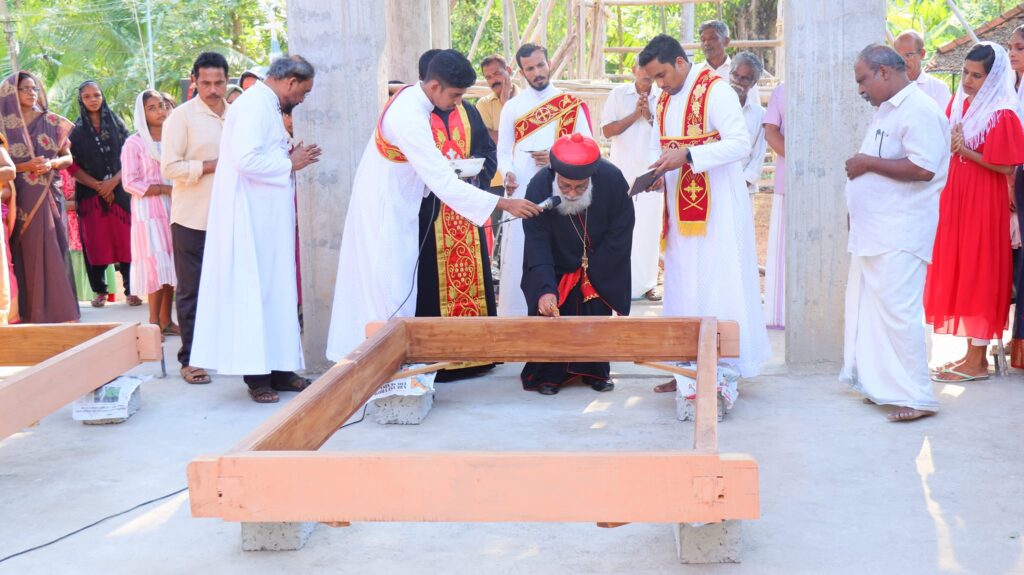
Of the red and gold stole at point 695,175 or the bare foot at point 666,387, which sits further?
the bare foot at point 666,387

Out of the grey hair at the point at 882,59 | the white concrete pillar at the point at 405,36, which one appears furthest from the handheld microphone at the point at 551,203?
the white concrete pillar at the point at 405,36

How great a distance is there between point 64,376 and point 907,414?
3.81 metres

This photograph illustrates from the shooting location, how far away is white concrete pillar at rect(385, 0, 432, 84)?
9.07 m

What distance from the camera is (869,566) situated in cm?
343

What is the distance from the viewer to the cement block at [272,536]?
3.68 meters

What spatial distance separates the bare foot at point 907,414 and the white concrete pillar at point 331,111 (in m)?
3.19

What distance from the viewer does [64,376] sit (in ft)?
15.0

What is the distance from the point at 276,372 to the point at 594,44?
831cm

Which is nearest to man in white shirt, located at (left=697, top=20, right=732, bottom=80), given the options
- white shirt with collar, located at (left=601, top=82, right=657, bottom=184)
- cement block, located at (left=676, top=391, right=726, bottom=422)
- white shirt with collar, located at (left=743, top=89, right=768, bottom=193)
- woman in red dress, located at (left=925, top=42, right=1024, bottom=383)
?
white shirt with collar, located at (left=743, top=89, right=768, bottom=193)

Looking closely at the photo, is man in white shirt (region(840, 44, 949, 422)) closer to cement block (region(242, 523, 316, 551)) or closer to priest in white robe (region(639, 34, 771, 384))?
priest in white robe (region(639, 34, 771, 384))

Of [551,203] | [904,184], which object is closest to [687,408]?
[551,203]

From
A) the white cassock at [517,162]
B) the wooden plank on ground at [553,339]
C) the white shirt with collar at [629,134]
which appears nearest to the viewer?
the wooden plank on ground at [553,339]

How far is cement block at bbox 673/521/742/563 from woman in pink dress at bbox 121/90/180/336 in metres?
4.97

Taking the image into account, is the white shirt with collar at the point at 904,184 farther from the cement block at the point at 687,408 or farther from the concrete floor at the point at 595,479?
the cement block at the point at 687,408
